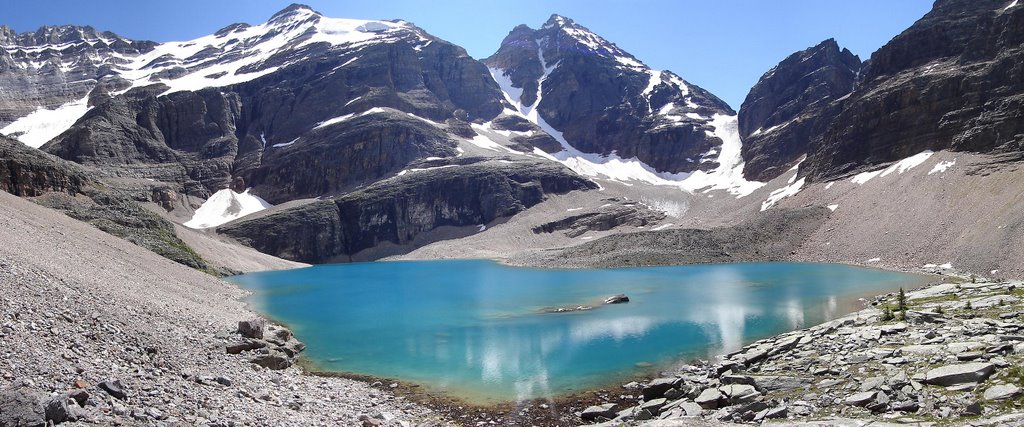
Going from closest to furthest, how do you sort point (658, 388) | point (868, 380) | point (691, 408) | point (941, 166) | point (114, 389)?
point (114, 389) < point (868, 380) < point (691, 408) < point (658, 388) < point (941, 166)

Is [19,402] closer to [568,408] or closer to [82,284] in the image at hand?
[568,408]

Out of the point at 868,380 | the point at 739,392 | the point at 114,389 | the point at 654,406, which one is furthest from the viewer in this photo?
the point at 654,406

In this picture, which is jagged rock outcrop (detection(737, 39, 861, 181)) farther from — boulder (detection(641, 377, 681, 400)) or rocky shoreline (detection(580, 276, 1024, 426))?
boulder (detection(641, 377, 681, 400))

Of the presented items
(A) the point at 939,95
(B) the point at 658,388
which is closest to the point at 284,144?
(A) the point at 939,95

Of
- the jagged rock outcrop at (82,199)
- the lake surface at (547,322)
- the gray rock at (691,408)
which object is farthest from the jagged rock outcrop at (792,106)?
the gray rock at (691,408)

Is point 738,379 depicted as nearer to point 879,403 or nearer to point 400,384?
point 879,403

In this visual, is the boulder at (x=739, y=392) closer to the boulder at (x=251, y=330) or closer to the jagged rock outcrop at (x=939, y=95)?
the boulder at (x=251, y=330)

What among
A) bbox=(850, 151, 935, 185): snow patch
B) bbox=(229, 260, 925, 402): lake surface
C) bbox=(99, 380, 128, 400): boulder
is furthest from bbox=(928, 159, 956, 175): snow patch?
bbox=(99, 380, 128, 400): boulder
